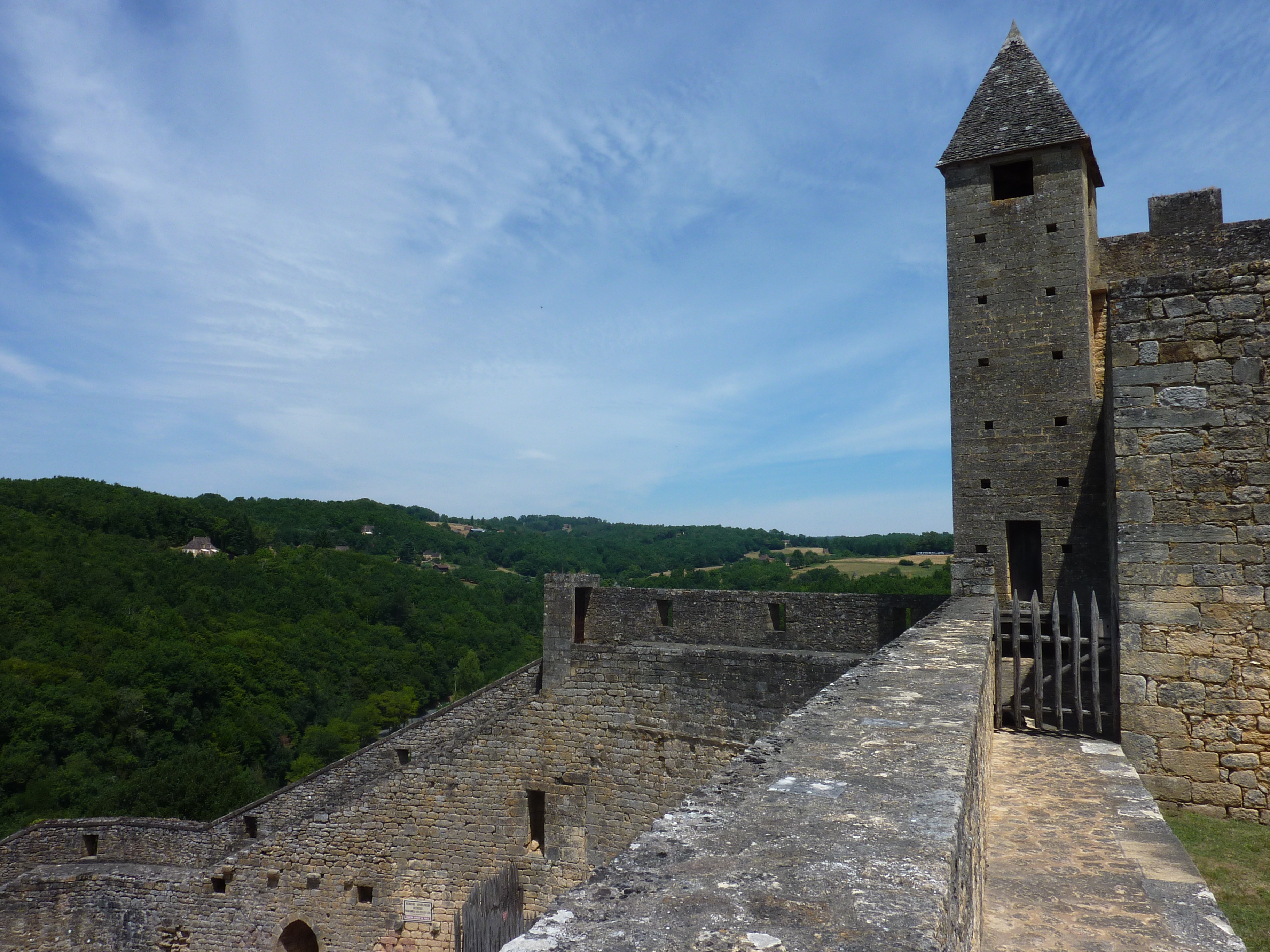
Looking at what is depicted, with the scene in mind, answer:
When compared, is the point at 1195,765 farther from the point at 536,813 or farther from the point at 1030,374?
the point at 536,813

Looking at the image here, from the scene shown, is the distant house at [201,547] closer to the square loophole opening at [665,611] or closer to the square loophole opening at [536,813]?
the square loophole opening at [536,813]

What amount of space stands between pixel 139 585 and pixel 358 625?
15703 millimetres

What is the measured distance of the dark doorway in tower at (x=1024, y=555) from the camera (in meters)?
11.3

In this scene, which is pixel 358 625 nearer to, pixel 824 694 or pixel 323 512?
pixel 323 512

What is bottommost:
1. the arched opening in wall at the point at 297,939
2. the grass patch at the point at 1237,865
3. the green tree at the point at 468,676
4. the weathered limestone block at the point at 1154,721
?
the green tree at the point at 468,676

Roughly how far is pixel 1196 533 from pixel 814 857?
5.61 m

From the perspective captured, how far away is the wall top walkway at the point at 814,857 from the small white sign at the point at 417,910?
33.4ft

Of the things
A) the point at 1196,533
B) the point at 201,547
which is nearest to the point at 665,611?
the point at 1196,533

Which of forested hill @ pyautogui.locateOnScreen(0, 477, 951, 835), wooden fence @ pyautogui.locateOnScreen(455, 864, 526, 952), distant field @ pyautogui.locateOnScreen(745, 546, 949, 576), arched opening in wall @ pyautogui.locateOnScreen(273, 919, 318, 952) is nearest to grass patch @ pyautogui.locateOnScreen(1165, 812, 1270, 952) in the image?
wooden fence @ pyautogui.locateOnScreen(455, 864, 526, 952)

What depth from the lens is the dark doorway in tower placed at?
11344 mm

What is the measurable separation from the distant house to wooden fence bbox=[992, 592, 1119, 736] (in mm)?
68409

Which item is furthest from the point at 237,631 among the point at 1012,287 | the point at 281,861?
the point at 1012,287

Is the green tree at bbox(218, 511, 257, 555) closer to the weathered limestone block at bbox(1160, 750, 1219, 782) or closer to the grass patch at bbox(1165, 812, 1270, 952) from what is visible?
the weathered limestone block at bbox(1160, 750, 1219, 782)

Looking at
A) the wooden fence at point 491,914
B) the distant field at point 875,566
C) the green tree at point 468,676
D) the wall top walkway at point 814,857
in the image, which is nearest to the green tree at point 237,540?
the green tree at point 468,676
